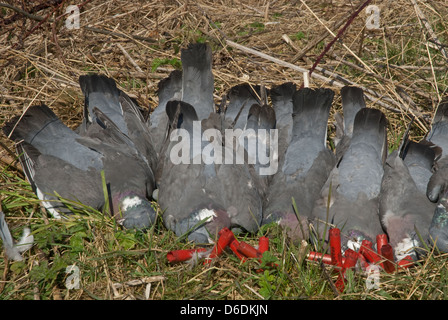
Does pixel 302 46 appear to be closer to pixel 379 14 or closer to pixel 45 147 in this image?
pixel 379 14

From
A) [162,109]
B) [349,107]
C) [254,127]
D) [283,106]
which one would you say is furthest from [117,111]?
[349,107]

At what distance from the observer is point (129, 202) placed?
143 inches

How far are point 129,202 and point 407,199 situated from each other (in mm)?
1918

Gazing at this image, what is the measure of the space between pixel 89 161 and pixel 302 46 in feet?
9.25

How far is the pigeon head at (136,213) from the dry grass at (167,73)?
3.4 inches

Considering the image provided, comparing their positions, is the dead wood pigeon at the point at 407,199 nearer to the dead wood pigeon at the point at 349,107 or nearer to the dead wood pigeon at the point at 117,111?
the dead wood pigeon at the point at 349,107

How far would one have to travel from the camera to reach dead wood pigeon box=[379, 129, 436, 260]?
3.32m

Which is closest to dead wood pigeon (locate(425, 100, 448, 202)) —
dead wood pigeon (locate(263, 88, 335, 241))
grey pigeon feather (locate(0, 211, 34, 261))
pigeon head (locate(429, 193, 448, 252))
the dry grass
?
pigeon head (locate(429, 193, 448, 252))

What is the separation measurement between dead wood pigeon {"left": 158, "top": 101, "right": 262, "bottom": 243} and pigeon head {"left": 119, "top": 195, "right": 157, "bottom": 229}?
10 centimetres

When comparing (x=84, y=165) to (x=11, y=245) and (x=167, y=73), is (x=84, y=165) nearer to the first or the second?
(x=11, y=245)

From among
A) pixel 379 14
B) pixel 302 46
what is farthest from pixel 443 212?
pixel 379 14

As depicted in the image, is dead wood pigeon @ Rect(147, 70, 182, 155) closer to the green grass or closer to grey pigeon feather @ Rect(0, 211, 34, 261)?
the green grass

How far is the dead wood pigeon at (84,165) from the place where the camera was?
143 inches

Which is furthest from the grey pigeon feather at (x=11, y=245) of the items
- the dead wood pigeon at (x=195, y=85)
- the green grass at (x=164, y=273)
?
the dead wood pigeon at (x=195, y=85)
